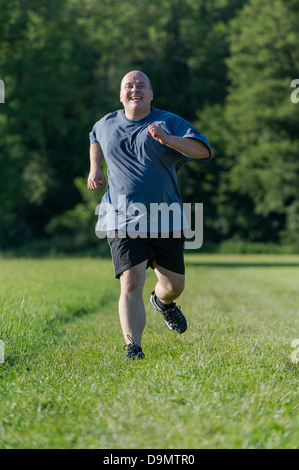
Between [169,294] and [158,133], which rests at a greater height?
[158,133]

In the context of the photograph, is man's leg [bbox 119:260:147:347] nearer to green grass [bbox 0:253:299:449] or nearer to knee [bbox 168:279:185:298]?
green grass [bbox 0:253:299:449]

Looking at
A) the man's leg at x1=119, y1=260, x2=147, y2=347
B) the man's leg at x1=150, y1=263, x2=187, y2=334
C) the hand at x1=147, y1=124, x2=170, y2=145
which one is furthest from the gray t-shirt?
the man's leg at x1=150, y1=263, x2=187, y2=334

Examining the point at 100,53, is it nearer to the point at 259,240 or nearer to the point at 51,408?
the point at 259,240

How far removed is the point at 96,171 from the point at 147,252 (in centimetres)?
85

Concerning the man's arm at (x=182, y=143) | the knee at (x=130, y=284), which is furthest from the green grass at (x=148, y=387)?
the man's arm at (x=182, y=143)

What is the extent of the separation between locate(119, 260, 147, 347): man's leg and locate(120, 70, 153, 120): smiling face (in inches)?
51.4

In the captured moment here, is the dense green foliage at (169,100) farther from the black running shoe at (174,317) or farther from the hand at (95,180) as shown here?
the hand at (95,180)

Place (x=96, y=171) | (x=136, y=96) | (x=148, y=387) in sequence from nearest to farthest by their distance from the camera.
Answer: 1. (x=148, y=387)
2. (x=136, y=96)
3. (x=96, y=171)

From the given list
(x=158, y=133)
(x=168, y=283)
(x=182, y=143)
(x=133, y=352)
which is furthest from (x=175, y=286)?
(x=158, y=133)

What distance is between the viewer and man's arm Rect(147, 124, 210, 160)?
5.26 metres

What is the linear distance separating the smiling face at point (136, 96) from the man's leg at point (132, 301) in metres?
1.31

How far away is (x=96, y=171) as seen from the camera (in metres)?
5.79

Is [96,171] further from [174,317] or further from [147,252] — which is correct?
[174,317]

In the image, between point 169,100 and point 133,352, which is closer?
point 133,352
